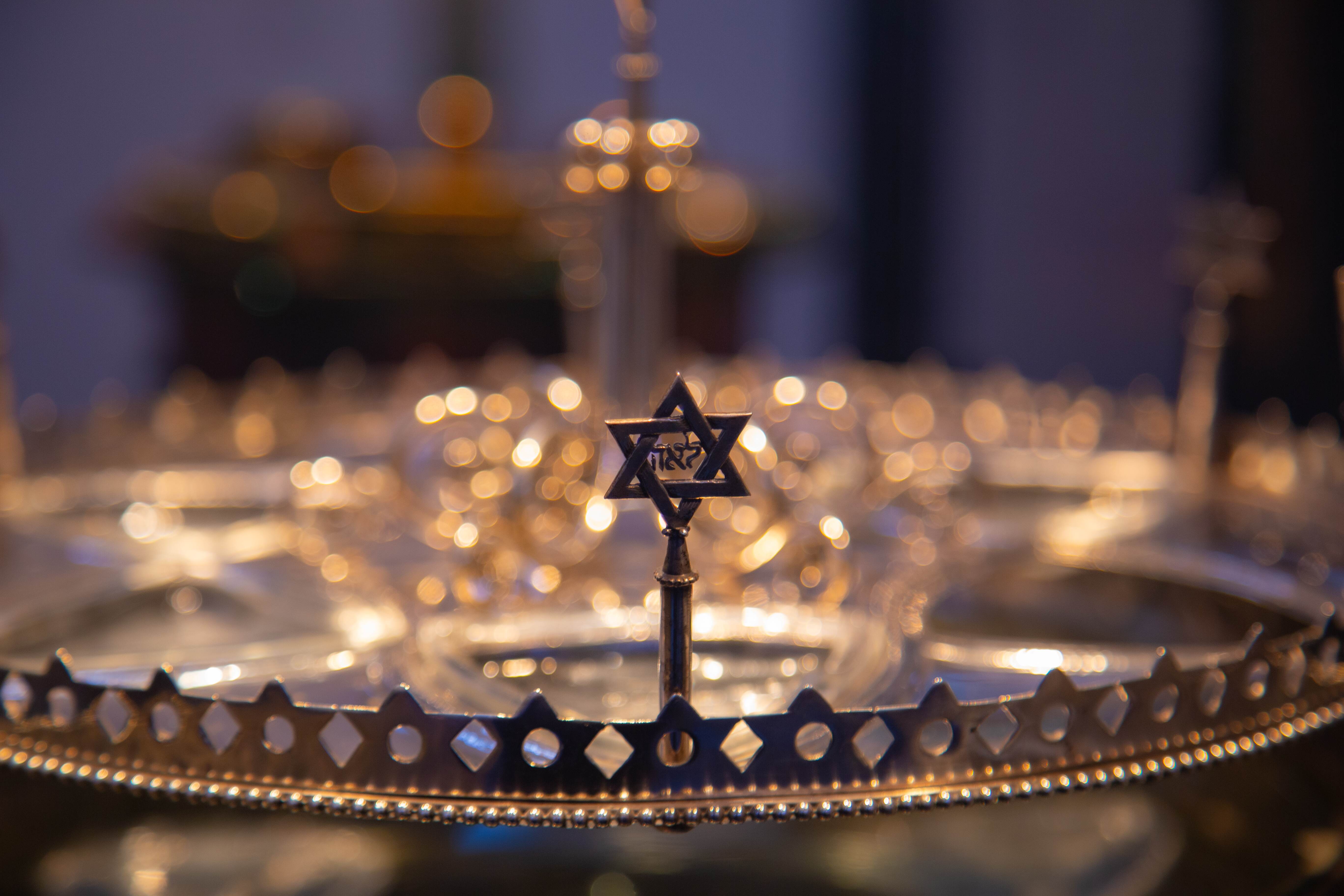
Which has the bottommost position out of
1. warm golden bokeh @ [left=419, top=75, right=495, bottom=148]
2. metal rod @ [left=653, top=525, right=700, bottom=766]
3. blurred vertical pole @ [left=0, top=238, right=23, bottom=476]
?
blurred vertical pole @ [left=0, top=238, right=23, bottom=476]

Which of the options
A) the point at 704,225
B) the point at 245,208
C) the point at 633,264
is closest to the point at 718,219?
the point at 704,225

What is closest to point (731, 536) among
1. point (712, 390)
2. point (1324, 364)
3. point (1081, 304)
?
point (712, 390)

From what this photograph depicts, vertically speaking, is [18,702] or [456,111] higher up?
[456,111]

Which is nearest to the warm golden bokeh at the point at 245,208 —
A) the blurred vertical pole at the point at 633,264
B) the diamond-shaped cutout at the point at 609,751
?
the blurred vertical pole at the point at 633,264

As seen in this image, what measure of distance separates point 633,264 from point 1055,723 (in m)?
0.55

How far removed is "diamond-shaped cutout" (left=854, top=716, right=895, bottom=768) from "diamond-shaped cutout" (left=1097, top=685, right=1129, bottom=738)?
115mm

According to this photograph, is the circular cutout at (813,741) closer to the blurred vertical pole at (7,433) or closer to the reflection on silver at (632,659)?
the reflection on silver at (632,659)

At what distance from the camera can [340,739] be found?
25.1 inches

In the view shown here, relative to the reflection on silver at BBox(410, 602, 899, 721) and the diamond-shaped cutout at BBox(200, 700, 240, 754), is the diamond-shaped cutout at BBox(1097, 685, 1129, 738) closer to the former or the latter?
the reflection on silver at BBox(410, 602, 899, 721)

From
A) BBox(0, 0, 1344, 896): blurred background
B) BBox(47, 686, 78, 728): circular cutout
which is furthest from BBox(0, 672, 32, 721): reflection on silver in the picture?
BBox(0, 0, 1344, 896): blurred background

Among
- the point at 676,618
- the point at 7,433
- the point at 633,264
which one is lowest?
the point at 7,433

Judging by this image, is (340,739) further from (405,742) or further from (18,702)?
(18,702)

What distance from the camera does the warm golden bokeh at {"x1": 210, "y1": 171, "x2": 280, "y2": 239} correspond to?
230 centimetres

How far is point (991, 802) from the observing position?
0.61m
